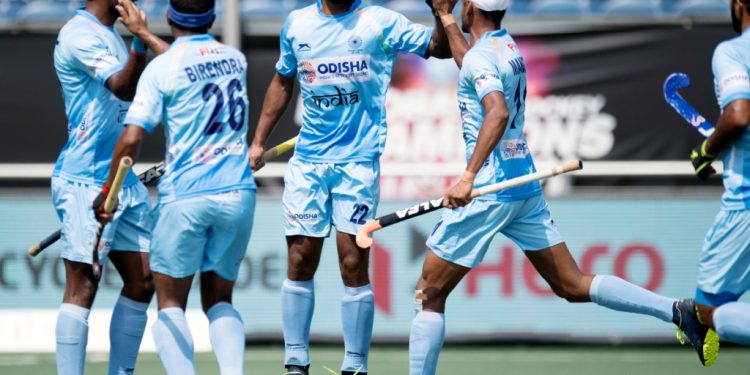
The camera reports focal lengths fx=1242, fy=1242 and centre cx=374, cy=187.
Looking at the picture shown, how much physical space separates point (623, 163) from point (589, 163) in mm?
255

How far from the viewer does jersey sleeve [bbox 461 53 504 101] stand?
6.08m

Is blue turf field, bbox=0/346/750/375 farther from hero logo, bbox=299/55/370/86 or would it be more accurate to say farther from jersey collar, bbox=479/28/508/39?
jersey collar, bbox=479/28/508/39

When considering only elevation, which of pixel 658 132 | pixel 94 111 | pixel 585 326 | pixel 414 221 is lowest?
pixel 585 326

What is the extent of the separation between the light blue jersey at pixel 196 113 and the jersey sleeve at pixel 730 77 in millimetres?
2360

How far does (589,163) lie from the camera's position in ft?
31.2

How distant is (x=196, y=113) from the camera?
226 inches

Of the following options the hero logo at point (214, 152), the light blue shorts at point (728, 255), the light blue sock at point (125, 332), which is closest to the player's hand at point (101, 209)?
the hero logo at point (214, 152)

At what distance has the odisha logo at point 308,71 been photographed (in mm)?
6820

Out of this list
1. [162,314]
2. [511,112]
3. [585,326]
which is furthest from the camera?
[585,326]

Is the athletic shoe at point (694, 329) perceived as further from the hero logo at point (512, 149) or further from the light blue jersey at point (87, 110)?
the light blue jersey at point (87, 110)

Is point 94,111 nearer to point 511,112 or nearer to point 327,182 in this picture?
point 327,182

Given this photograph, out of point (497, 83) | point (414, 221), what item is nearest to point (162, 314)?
point (497, 83)

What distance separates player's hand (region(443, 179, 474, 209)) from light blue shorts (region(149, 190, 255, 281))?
0.98 m

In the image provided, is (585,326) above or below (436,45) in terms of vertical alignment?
below
